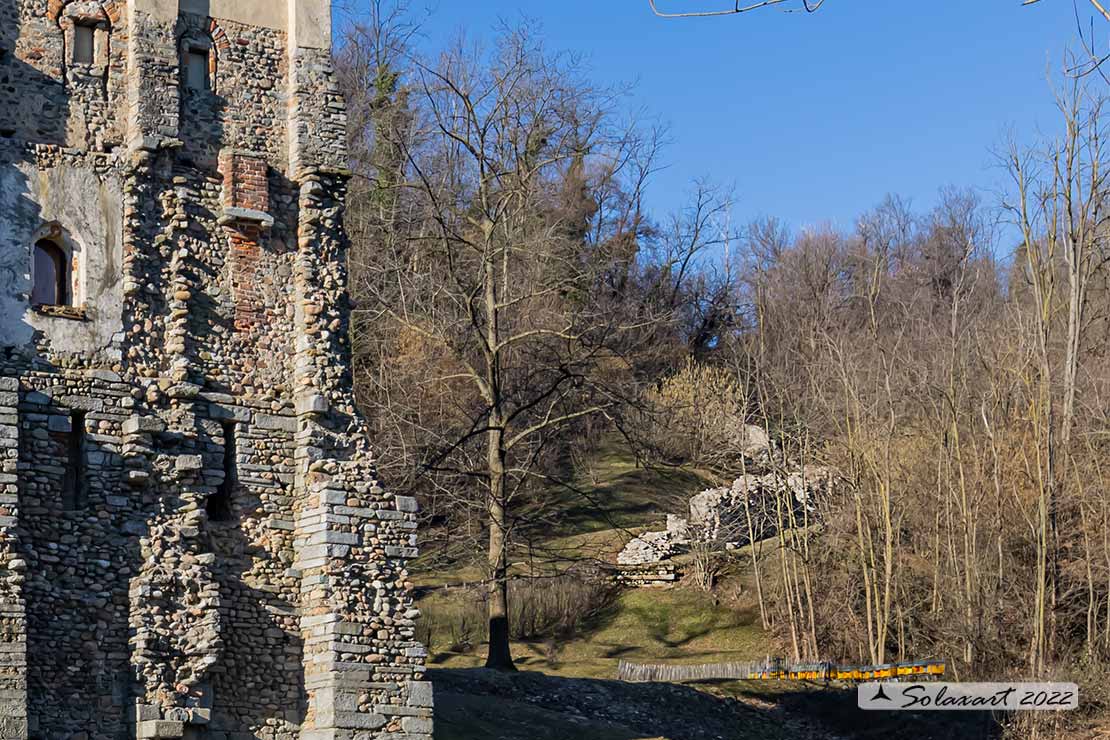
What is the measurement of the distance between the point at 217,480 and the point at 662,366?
39.3 m

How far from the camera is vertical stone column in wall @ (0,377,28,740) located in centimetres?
1661

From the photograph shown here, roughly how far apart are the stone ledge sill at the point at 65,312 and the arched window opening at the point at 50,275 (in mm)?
224

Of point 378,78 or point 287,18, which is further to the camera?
point 378,78

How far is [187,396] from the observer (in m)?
19.2

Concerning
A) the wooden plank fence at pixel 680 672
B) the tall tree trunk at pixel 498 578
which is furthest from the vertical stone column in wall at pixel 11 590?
the wooden plank fence at pixel 680 672

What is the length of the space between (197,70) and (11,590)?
23.5 feet

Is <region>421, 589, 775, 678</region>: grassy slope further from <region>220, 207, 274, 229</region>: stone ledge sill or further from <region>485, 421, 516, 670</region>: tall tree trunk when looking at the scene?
<region>220, 207, 274, 229</region>: stone ledge sill

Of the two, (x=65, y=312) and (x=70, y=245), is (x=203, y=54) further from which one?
(x=65, y=312)

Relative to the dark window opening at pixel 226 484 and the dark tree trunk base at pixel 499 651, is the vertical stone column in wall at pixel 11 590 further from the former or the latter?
the dark tree trunk base at pixel 499 651

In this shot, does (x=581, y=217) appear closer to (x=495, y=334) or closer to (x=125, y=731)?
(x=495, y=334)

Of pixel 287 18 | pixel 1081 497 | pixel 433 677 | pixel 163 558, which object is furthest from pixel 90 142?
pixel 1081 497

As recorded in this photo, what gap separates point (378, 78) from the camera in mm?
52094

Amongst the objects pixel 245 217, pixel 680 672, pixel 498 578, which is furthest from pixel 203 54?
pixel 680 672

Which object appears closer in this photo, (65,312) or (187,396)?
(65,312)
